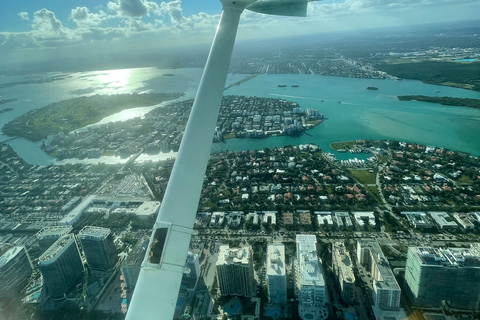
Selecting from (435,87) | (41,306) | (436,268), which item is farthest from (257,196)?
(435,87)

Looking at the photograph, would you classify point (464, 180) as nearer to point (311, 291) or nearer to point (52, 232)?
point (311, 291)

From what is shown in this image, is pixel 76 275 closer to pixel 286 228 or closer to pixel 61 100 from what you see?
pixel 286 228

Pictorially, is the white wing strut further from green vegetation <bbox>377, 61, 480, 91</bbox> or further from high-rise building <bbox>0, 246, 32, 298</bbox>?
green vegetation <bbox>377, 61, 480, 91</bbox>

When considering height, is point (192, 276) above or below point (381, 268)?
below

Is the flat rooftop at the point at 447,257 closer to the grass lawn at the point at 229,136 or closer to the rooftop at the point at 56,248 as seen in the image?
the rooftop at the point at 56,248

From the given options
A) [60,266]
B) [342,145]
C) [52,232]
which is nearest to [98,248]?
[60,266]

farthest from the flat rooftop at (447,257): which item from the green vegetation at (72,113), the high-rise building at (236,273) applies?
the green vegetation at (72,113)
